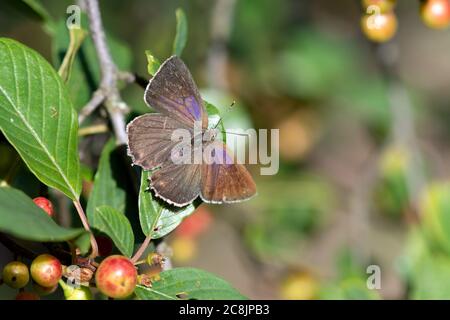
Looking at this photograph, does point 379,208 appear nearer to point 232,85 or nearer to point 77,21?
point 232,85

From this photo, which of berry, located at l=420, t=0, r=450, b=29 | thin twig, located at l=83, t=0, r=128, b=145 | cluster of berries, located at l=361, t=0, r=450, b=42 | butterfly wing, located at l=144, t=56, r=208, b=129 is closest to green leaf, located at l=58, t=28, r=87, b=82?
thin twig, located at l=83, t=0, r=128, b=145

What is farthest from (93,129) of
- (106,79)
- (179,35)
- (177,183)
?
(177,183)

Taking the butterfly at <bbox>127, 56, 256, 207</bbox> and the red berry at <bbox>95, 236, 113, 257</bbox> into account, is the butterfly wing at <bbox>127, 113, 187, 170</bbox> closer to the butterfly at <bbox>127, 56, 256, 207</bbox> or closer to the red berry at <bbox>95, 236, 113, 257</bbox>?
the butterfly at <bbox>127, 56, 256, 207</bbox>

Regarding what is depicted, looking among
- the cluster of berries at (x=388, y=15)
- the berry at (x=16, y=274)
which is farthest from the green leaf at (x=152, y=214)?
the cluster of berries at (x=388, y=15)

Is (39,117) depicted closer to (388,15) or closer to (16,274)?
→ (16,274)

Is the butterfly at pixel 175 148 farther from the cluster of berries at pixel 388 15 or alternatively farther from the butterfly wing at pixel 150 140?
the cluster of berries at pixel 388 15

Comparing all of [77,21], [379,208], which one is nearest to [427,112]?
[379,208]
